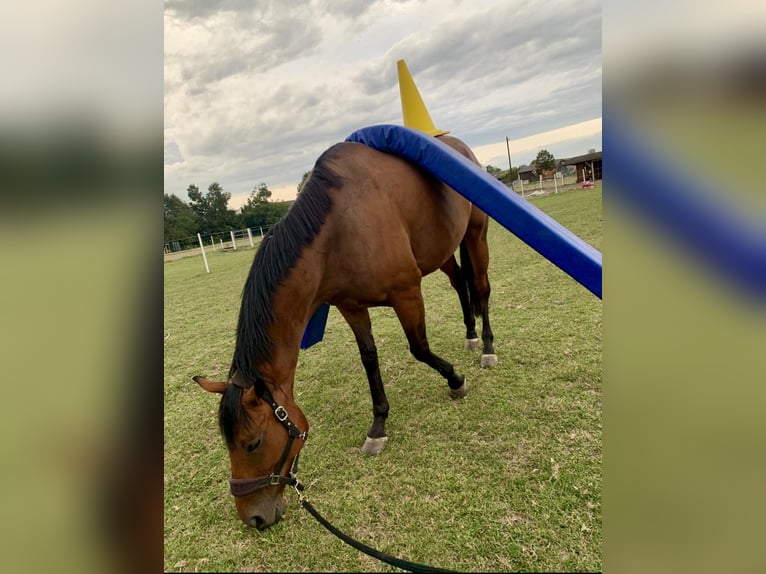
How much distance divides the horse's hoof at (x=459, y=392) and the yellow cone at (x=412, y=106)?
237cm

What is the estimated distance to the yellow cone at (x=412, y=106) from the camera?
385cm


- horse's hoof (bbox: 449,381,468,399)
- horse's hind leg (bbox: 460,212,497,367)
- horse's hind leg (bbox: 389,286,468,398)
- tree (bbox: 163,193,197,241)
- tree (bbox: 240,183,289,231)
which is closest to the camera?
tree (bbox: 163,193,197,241)

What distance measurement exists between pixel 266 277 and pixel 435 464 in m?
1.60

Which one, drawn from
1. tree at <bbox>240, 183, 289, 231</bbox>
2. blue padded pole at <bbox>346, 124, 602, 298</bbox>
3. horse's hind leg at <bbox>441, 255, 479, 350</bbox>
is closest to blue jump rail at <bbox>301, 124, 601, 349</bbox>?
blue padded pole at <bbox>346, 124, 602, 298</bbox>

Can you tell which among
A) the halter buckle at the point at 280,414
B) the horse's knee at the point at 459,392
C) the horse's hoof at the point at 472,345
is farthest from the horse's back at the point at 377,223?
the horse's hoof at the point at 472,345

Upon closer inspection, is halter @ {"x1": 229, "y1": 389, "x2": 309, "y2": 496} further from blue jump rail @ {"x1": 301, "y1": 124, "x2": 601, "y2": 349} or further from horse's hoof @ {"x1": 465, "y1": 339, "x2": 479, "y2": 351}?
horse's hoof @ {"x1": 465, "y1": 339, "x2": 479, "y2": 351}

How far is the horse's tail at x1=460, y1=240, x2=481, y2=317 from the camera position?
405 centimetres

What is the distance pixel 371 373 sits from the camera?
298 cm

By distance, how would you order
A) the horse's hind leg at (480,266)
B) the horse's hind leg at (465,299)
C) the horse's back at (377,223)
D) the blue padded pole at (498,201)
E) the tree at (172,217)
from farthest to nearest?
the horse's hind leg at (465,299) → the horse's hind leg at (480,266) → the horse's back at (377,223) → the blue padded pole at (498,201) → the tree at (172,217)

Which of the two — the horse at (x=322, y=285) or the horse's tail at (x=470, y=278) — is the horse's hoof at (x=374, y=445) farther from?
the horse's tail at (x=470, y=278)

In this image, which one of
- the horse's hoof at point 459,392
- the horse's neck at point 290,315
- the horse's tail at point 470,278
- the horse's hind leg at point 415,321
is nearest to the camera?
the horse's neck at point 290,315
